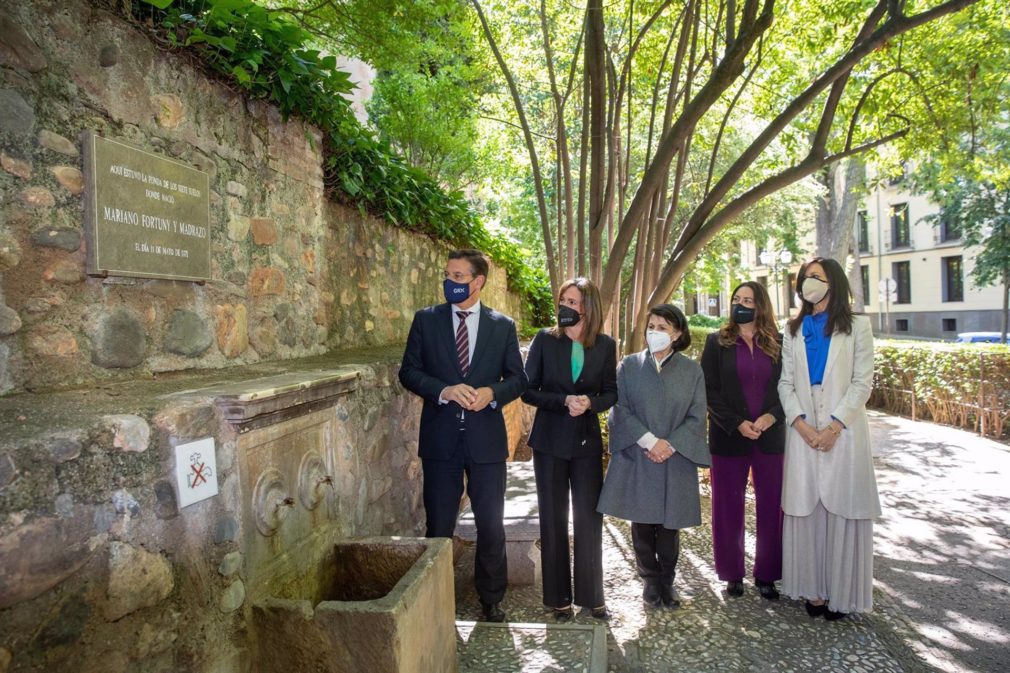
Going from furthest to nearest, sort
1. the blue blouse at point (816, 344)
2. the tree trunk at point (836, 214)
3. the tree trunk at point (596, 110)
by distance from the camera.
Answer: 1. the tree trunk at point (836, 214)
2. the tree trunk at point (596, 110)
3. the blue blouse at point (816, 344)

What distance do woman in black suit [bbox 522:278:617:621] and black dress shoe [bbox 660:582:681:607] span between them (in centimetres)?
39

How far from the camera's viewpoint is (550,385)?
3516 millimetres

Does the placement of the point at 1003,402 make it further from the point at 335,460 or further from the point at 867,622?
the point at 335,460

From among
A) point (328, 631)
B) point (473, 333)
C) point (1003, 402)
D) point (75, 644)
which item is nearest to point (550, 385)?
point (473, 333)

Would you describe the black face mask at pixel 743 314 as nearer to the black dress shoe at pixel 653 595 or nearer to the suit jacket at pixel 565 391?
the suit jacket at pixel 565 391

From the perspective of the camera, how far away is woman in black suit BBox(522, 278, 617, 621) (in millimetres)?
3441

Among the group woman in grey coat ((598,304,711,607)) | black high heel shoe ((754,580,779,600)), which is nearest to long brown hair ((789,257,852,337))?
woman in grey coat ((598,304,711,607))

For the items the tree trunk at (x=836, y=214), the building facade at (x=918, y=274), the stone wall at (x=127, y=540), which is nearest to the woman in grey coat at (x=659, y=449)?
the stone wall at (x=127, y=540)

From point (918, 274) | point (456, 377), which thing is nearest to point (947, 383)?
point (456, 377)

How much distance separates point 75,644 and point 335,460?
4.53 ft

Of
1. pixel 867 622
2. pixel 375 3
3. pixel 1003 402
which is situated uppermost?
pixel 375 3

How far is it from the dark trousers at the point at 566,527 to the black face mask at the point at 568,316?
712mm

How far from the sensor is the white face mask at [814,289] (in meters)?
3.55

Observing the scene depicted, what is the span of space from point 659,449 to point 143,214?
2601mm
